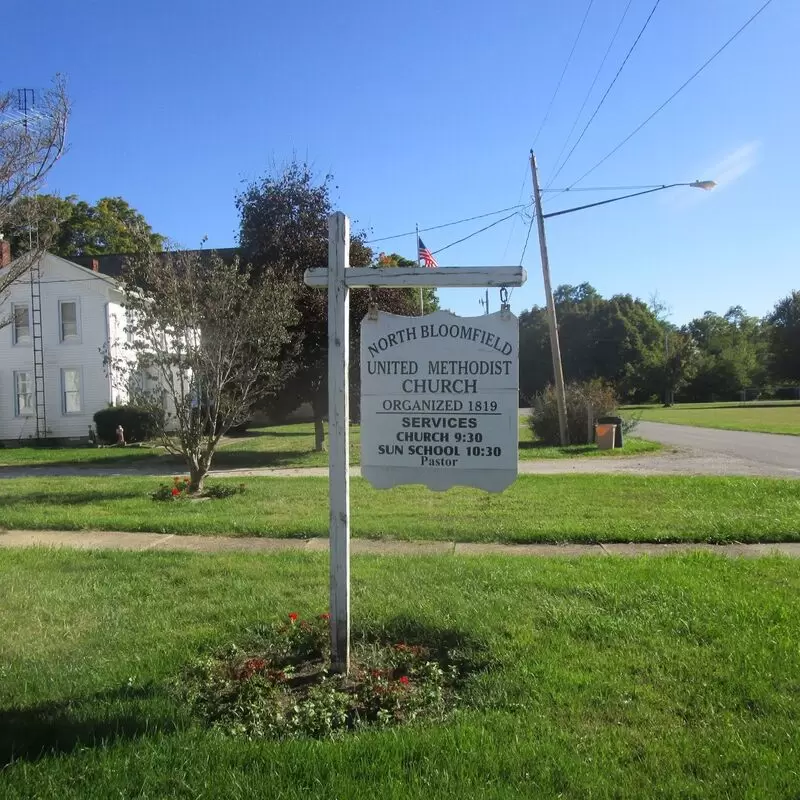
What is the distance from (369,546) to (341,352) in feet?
12.3

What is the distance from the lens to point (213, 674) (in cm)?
398

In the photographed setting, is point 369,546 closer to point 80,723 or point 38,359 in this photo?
point 80,723

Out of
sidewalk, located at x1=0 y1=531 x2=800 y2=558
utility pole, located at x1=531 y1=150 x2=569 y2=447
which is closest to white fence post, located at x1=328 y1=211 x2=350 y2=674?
sidewalk, located at x1=0 y1=531 x2=800 y2=558

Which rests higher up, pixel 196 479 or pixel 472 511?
pixel 196 479

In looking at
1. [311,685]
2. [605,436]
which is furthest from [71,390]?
[311,685]

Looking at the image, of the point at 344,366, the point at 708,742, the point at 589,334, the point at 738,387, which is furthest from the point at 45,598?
the point at 738,387

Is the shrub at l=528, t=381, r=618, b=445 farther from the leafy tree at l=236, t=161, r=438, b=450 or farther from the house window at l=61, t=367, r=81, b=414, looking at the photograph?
the house window at l=61, t=367, r=81, b=414

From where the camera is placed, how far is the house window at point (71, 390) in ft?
87.3

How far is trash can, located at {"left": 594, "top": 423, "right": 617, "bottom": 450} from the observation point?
19156 mm

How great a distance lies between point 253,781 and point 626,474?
11476mm

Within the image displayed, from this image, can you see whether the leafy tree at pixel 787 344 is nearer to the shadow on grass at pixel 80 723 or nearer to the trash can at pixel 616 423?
the trash can at pixel 616 423

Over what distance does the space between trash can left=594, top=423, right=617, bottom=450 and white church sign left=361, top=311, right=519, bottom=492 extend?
15.7 m

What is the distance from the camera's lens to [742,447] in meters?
20.0

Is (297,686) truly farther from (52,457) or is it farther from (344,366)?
(52,457)
